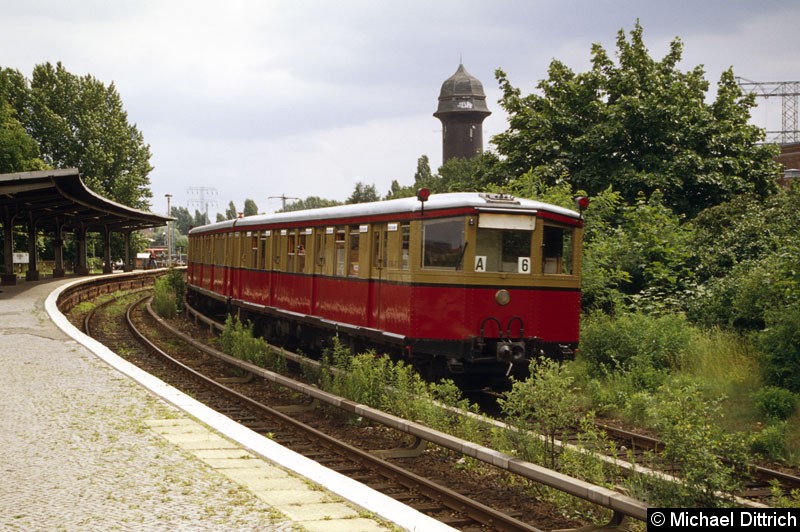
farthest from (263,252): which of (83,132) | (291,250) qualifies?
(83,132)

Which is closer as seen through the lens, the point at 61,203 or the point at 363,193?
the point at 61,203

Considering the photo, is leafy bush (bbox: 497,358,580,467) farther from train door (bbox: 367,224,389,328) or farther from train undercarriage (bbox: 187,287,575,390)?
train door (bbox: 367,224,389,328)

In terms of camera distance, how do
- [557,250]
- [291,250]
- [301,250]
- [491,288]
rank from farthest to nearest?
[291,250]
[301,250]
[557,250]
[491,288]

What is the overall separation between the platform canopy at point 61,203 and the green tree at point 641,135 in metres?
14.7

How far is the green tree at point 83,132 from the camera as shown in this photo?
6191cm

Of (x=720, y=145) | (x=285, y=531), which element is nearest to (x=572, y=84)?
(x=720, y=145)

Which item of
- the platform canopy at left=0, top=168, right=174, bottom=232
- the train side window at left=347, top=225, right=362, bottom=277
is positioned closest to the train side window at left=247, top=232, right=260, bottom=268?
the train side window at left=347, top=225, right=362, bottom=277

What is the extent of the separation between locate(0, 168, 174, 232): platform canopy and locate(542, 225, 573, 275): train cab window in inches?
685

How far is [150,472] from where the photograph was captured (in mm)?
7340

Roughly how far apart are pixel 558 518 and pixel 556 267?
569 cm

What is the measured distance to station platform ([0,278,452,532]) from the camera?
239 inches

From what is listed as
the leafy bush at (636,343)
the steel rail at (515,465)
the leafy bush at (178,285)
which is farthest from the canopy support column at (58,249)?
the leafy bush at (636,343)

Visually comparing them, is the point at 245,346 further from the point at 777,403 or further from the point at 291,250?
the point at 777,403

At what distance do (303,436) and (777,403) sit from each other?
6237mm
